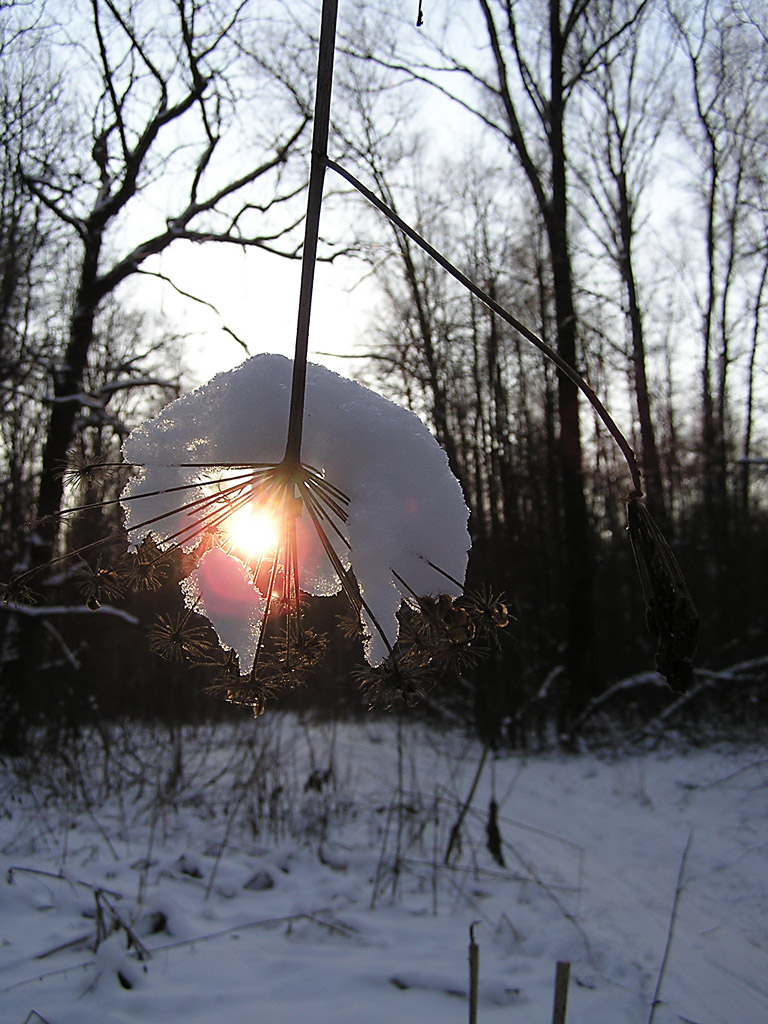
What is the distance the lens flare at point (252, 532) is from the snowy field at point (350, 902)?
2.25 meters

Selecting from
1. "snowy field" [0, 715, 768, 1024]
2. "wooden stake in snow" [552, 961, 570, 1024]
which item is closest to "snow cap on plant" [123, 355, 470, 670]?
"wooden stake in snow" [552, 961, 570, 1024]

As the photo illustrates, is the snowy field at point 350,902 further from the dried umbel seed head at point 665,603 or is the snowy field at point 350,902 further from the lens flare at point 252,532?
the lens flare at point 252,532

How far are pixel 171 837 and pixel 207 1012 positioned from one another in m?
2.71

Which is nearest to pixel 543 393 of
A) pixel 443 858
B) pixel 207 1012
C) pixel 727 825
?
pixel 727 825

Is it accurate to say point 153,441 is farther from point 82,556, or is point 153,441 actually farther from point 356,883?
point 356,883

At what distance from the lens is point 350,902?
15.3 ft

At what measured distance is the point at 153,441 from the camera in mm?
1338

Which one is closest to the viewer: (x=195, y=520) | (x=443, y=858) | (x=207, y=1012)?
(x=195, y=520)

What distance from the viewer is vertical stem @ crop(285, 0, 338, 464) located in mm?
855

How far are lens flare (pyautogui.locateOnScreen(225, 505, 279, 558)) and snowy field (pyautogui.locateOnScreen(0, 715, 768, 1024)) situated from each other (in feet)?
7.38

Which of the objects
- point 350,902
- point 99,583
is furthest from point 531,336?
point 350,902

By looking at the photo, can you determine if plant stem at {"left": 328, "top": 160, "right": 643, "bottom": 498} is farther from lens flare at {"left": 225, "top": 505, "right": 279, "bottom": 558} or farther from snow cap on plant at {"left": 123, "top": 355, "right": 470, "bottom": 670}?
lens flare at {"left": 225, "top": 505, "right": 279, "bottom": 558}

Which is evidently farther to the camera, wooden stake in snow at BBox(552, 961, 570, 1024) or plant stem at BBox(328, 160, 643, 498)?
wooden stake in snow at BBox(552, 961, 570, 1024)

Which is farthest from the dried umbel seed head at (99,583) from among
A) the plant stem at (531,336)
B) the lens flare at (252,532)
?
the plant stem at (531,336)
